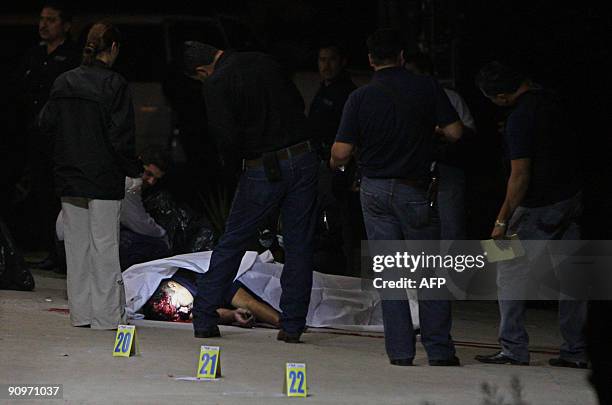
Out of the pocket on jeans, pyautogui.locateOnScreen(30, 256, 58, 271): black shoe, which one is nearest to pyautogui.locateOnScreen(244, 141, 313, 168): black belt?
the pocket on jeans

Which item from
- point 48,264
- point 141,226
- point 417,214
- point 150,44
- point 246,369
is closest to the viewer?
point 246,369

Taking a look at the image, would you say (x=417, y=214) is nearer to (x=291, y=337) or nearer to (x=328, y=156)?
(x=291, y=337)

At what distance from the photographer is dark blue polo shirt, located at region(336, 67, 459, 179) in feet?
26.9

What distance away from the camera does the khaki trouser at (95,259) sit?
8969 millimetres

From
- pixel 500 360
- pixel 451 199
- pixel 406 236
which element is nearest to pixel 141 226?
pixel 451 199

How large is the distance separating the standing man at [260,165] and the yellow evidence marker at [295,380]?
80.0 inches

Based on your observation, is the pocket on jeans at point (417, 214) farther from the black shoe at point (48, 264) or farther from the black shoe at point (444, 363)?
the black shoe at point (48, 264)

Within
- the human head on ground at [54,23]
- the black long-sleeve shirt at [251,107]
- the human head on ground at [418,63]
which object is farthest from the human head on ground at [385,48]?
A: the human head on ground at [54,23]

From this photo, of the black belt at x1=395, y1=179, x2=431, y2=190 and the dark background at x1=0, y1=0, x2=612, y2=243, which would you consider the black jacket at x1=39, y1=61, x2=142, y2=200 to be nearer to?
the black belt at x1=395, y1=179, x2=431, y2=190

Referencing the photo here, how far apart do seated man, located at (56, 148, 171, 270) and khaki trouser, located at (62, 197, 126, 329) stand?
4.46ft

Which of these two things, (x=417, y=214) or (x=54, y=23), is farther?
(x=54, y=23)

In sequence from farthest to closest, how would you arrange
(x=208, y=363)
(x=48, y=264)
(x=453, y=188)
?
(x=48, y=264), (x=453, y=188), (x=208, y=363)

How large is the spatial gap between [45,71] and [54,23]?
41cm

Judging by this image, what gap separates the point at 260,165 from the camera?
893 centimetres
